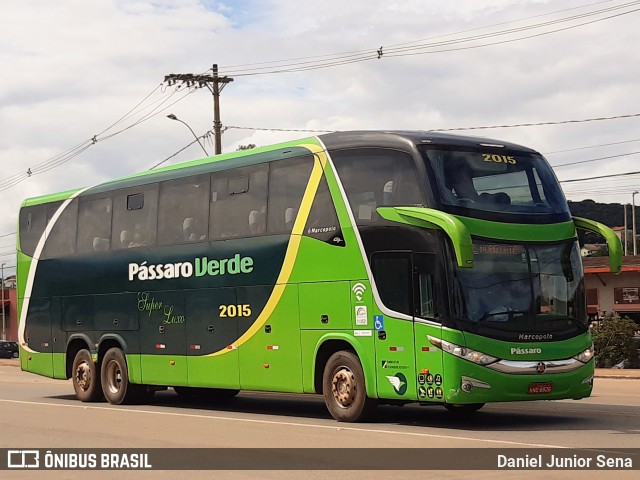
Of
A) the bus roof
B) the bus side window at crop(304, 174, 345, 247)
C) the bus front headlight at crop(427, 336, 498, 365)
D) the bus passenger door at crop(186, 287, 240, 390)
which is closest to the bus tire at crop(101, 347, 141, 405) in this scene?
the bus passenger door at crop(186, 287, 240, 390)

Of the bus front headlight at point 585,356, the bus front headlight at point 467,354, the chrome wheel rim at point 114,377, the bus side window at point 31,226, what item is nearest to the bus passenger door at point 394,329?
the bus front headlight at point 467,354

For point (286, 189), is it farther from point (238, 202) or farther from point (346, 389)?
point (346, 389)

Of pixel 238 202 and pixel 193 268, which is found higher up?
pixel 238 202

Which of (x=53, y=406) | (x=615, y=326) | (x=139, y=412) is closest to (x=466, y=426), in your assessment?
(x=139, y=412)

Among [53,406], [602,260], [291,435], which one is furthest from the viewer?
[602,260]

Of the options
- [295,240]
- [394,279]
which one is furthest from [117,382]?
[394,279]

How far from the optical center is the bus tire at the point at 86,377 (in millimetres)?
23234

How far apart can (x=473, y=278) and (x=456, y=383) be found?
1.49 meters

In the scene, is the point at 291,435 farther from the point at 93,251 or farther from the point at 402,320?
the point at 93,251

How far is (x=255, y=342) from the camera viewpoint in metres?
18.9

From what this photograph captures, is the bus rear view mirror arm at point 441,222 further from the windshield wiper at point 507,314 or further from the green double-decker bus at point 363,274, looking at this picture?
the windshield wiper at point 507,314

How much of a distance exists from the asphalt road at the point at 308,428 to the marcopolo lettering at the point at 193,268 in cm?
251

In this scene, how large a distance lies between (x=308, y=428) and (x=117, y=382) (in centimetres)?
801

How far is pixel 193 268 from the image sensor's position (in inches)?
798
